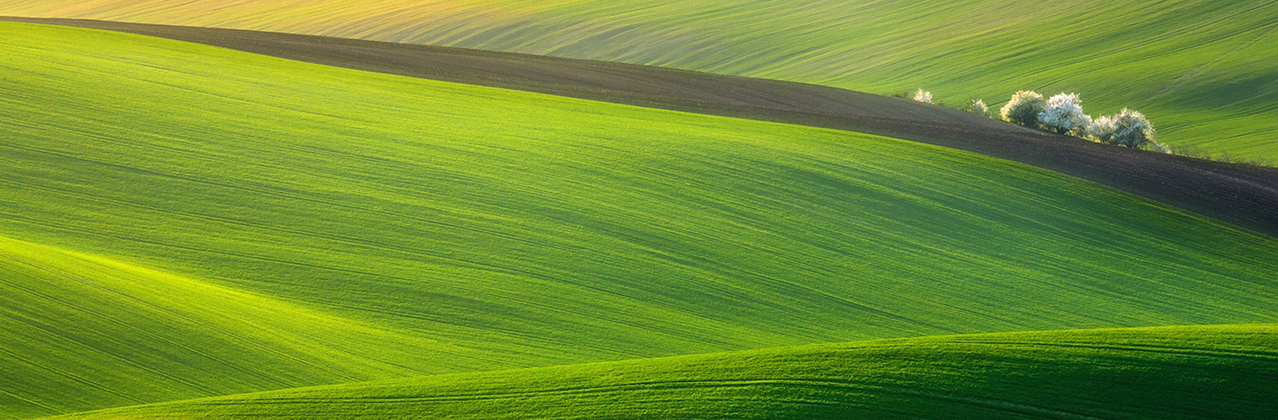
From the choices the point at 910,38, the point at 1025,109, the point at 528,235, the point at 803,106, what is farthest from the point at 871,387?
the point at 910,38

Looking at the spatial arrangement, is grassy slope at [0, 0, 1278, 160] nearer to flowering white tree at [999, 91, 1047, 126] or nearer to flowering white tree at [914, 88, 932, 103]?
flowering white tree at [914, 88, 932, 103]

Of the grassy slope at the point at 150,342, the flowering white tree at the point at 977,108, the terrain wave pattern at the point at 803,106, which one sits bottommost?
the grassy slope at the point at 150,342

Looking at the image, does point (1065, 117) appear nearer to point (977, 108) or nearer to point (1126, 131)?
point (1126, 131)

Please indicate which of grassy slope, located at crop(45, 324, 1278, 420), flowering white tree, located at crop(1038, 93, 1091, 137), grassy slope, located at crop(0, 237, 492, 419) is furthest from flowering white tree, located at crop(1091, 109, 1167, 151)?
grassy slope, located at crop(0, 237, 492, 419)

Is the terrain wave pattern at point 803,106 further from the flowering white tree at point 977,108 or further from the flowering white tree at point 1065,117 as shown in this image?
the flowering white tree at point 977,108

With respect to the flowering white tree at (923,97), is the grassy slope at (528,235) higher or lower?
lower

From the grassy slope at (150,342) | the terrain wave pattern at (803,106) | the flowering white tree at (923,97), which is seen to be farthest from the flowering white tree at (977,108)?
the grassy slope at (150,342)
